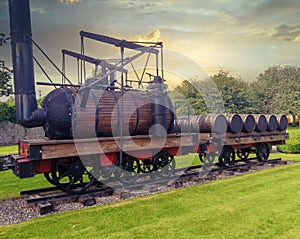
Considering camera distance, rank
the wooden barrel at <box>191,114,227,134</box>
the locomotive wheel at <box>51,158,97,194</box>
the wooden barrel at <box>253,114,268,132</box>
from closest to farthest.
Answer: the locomotive wheel at <box>51,158,97,194</box> → the wooden barrel at <box>191,114,227,134</box> → the wooden barrel at <box>253,114,268,132</box>

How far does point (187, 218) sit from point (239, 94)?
125 ft

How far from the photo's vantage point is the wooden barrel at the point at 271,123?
14714 millimetres

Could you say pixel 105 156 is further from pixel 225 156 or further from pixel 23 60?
pixel 225 156

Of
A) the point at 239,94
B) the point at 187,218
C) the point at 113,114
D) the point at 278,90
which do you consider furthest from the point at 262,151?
the point at 278,90

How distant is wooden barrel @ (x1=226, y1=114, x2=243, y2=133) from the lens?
1283 cm

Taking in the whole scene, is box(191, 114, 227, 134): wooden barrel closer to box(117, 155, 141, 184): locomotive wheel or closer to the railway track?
the railway track

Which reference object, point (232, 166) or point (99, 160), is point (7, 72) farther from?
point (232, 166)

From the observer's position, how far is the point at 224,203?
7.48 meters

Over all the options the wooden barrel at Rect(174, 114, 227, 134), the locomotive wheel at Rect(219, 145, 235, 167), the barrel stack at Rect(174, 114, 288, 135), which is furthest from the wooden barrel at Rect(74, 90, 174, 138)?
the locomotive wheel at Rect(219, 145, 235, 167)

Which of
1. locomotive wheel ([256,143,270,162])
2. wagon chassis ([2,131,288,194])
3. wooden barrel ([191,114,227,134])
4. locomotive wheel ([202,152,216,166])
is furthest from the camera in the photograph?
locomotive wheel ([256,143,270,162])

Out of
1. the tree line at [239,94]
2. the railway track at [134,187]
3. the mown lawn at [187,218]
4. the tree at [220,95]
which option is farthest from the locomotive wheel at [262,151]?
the tree at [220,95]

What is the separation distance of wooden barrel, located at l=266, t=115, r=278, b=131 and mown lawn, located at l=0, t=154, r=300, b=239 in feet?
20.3

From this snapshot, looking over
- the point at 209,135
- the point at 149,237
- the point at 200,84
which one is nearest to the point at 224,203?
the point at 149,237

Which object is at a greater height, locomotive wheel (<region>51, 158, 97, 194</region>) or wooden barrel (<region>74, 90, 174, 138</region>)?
wooden barrel (<region>74, 90, 174, 138</region>)
